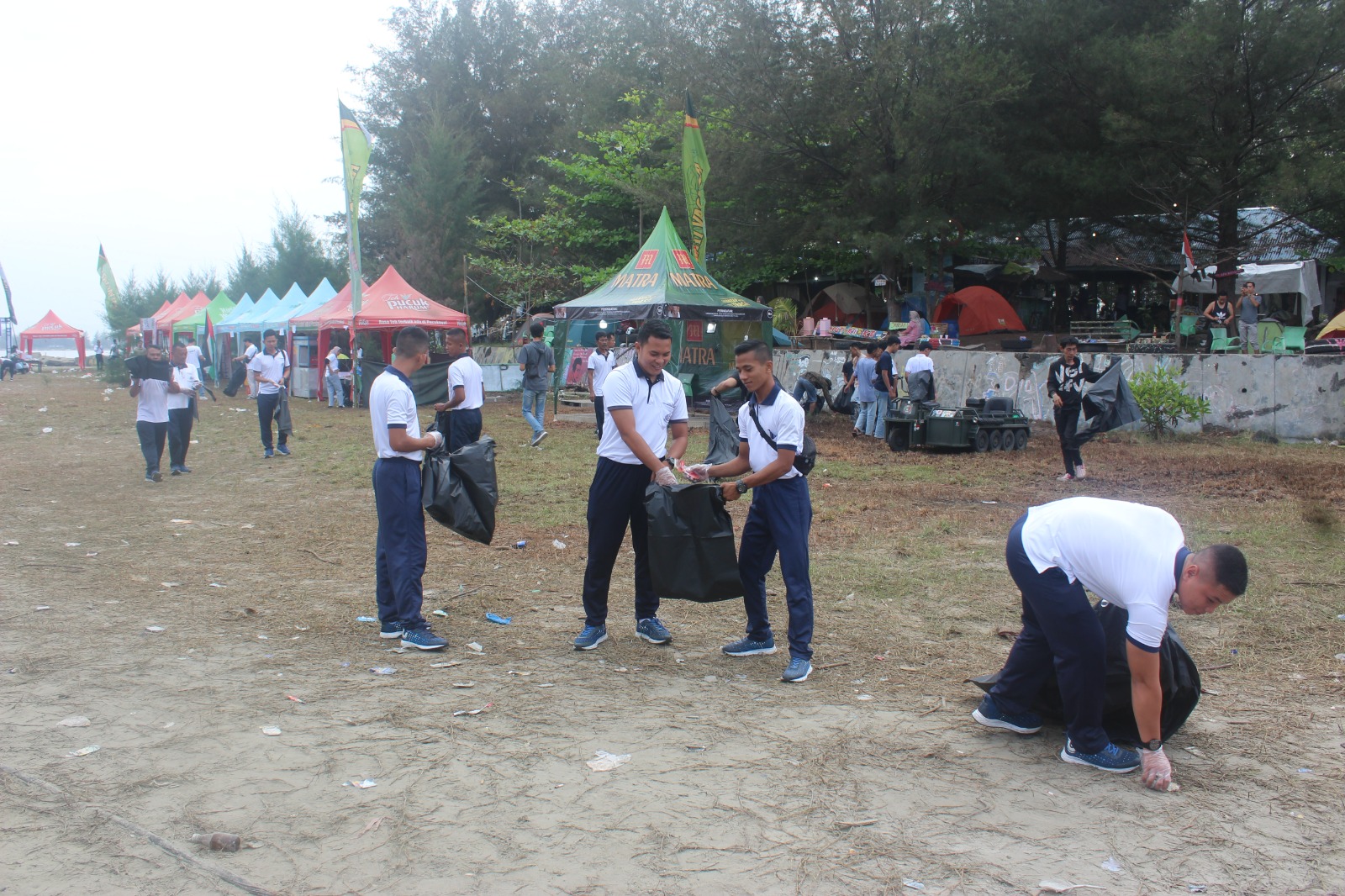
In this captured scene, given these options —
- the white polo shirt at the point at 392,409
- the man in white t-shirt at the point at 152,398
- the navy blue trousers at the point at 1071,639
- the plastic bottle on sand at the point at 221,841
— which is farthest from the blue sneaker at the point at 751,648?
the man in white t-shirt at the point at 152,398

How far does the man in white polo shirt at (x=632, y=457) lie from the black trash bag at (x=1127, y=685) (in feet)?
7.22

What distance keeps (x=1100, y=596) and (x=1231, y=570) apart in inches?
27.1

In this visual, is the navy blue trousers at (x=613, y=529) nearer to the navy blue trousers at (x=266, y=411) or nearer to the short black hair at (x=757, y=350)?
the short black hair at (x=757, y=350)

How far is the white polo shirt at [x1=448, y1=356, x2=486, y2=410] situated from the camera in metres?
9.76

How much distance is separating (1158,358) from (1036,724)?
48.3 ft

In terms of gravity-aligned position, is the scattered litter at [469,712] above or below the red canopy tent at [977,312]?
below

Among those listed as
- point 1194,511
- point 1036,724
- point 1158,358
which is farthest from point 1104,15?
point 1036,724

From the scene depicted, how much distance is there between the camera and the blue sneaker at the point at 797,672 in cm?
514

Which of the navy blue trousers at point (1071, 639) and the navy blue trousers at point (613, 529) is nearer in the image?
the navy blue trousers at point (1071, 639)

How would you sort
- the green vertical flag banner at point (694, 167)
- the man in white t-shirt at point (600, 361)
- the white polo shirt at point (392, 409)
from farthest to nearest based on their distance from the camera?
the green vertical flag banner at point (694, 167) < the man in white t-shirt at point (600, 361) < the white polo shirt at point (392, 409)

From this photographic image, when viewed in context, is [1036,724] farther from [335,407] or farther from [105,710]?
[335,407]

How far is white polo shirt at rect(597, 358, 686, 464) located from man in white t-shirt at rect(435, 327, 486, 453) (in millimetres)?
4451

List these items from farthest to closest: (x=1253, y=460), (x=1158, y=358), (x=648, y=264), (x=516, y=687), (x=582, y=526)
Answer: (x=648, y=264) < (x=1158, y=358) < (x=1253, y=460) < (x=582, y=526) < (x=516, y=687)

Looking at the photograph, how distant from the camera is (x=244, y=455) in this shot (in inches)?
585
